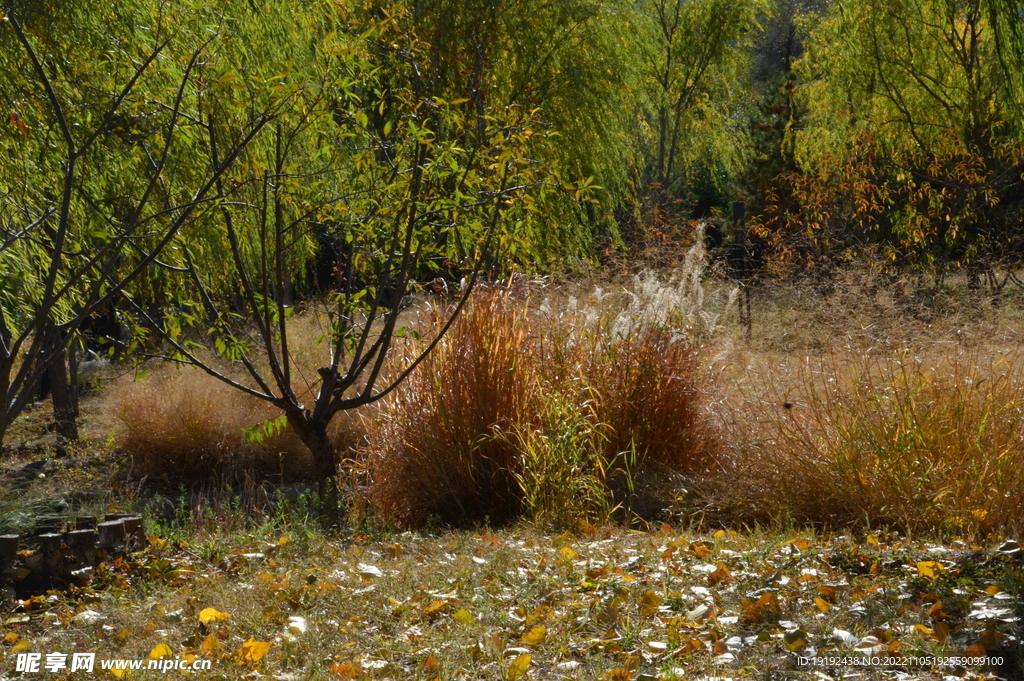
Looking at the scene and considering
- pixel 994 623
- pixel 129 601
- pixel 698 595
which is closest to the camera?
pixel 994 623

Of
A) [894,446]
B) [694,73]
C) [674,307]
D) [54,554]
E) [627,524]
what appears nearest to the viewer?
[54,554]

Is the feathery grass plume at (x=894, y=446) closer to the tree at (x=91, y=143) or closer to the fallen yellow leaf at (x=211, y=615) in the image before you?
the fallen yellow leaf at (x=211, y=615)

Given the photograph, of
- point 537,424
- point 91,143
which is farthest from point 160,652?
point 537,424

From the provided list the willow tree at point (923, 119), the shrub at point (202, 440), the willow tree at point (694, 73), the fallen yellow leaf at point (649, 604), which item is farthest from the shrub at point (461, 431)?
the willow tree at point (694, 73)

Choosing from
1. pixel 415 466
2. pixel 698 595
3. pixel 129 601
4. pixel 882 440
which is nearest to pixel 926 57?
pixel 882 440

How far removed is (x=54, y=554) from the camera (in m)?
3.92

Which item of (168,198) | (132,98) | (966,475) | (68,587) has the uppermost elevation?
(132,98)

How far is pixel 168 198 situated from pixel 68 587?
1.83 m

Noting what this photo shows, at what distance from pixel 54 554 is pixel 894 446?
3.90m

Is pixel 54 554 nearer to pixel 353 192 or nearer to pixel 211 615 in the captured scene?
pixel 211 615

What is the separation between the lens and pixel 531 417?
5.40 metres

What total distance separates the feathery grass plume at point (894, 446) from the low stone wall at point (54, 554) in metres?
3.17

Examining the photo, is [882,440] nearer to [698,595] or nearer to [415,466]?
[698,595]

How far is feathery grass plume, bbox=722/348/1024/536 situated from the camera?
430cm
